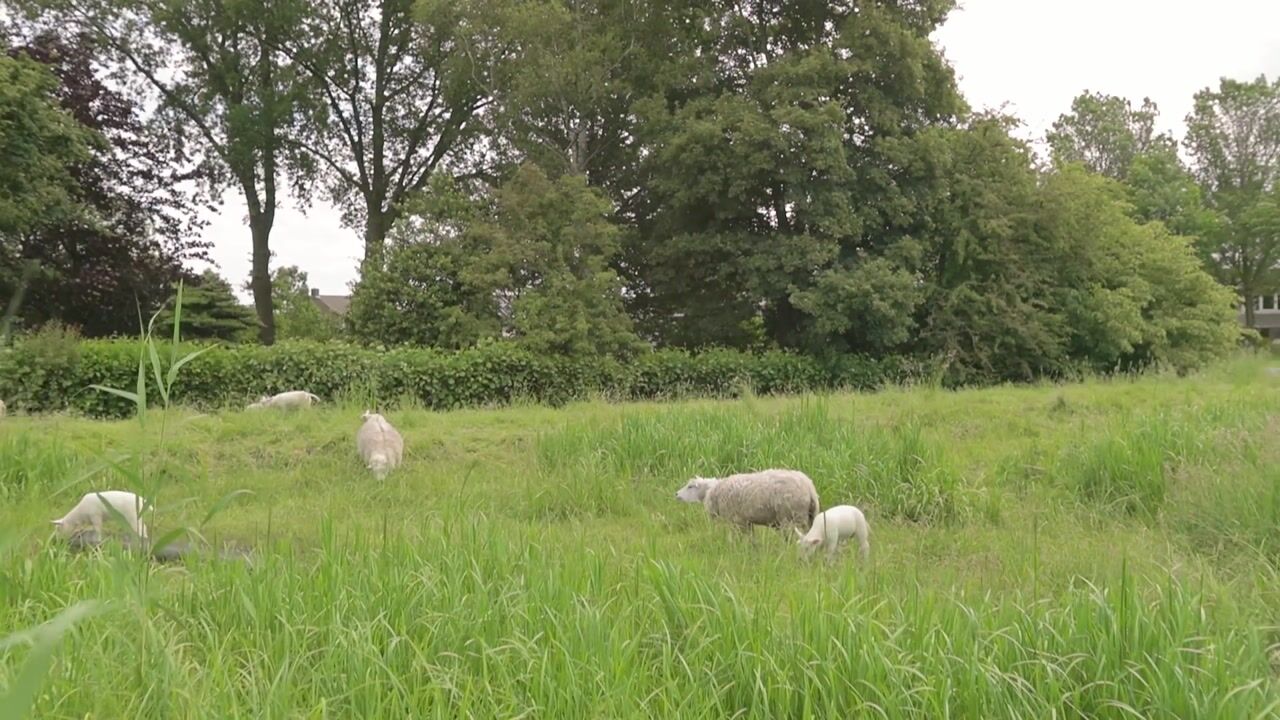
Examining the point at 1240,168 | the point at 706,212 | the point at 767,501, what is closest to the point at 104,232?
the point at 706,212

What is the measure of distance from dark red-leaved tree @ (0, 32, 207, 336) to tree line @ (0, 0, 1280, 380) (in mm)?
74

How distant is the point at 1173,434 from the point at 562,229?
1271 cm

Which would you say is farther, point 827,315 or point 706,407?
point 827,315

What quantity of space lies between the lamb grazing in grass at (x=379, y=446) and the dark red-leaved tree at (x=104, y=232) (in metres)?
10.6

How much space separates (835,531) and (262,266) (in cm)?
2799

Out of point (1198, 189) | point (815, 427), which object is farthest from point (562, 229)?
point (1198, 189)

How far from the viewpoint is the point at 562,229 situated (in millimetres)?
17172

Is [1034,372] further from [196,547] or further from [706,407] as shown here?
[196,547]

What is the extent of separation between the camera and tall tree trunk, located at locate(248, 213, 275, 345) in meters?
26.8

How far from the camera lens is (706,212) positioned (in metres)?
20.4

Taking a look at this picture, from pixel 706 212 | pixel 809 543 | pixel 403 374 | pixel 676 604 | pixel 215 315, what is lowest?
pixel 809 543

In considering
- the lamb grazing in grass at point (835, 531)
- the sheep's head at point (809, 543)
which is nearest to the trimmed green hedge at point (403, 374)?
the lamb grazing in grass at point (835, 531)

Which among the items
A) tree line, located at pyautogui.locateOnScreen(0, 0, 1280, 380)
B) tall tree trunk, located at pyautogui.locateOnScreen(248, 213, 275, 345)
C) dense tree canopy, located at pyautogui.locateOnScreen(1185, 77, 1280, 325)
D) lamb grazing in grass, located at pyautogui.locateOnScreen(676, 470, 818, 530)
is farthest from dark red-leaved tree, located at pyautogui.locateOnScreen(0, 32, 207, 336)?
dense tree canopy, located at pyautogui.locateOnScreen(1185, 77, 1280, 325)

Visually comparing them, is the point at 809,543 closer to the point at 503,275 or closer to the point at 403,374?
the point at 403,374
